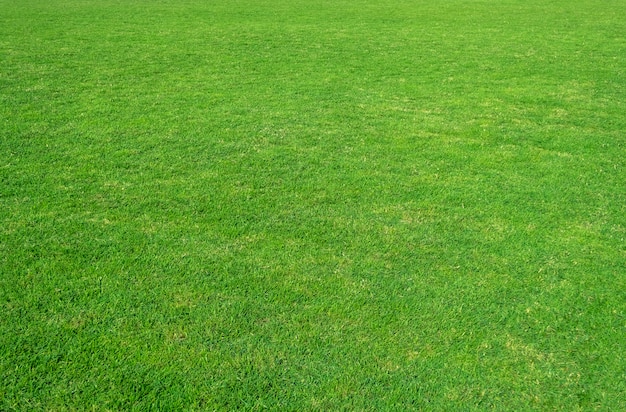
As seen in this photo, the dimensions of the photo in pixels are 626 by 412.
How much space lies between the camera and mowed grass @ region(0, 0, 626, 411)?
3.09 meters

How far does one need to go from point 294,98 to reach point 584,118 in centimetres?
356

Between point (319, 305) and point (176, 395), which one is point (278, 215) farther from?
point (176, 395)

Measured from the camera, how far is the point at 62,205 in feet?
15.4

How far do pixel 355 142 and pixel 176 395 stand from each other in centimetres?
384

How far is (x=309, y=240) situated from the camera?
4340 mm

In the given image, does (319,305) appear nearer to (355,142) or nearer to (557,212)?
(557,212)

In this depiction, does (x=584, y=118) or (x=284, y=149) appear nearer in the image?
(x=284, y=149)

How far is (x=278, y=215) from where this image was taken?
4676mm

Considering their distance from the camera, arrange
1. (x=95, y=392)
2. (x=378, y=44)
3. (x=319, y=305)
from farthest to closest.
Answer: (x=378, y=44) < (x=319, y=305) < (x=95, y=392)

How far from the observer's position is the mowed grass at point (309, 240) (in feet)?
10.1

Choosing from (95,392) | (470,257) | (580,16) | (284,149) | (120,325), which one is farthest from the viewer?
(580,16)

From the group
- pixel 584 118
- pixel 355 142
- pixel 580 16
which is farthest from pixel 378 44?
pixel 580 16

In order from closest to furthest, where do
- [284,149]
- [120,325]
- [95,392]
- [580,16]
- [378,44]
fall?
[95,392], [120,325], [284,149], [378,44], [580,16]

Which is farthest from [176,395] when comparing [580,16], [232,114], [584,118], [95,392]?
[580,16]
